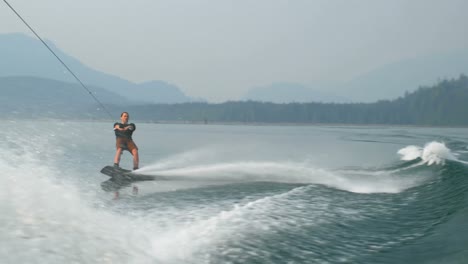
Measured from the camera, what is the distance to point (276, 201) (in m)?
11.1

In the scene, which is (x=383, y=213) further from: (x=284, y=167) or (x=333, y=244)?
(x=284, y=167)

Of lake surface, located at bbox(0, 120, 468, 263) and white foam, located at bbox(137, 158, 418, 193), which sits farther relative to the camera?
white foam, located at bbox(137, 158, 418, 193)

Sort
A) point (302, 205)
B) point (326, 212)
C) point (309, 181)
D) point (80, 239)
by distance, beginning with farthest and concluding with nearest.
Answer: point (309, 181) → point (302, 205) → point (326, 212) → point (80, 239)

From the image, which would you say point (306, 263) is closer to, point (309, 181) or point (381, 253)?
point (381, 253)

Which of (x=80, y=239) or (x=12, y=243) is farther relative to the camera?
(x=80, y=239)

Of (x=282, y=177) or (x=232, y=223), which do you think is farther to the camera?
(x=282, y=177)

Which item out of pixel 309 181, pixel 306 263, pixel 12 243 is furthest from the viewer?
pixel 309 181

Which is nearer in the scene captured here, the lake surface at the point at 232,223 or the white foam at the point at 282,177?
the lake surface at the point at 232,223

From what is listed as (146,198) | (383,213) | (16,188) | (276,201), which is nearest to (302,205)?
(276,201)

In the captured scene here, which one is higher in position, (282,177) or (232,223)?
(232,223)

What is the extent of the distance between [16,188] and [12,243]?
2733 millimetres

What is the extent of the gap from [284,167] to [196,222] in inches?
416

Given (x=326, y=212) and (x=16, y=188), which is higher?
(x=16, y=188)

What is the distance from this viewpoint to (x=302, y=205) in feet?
35.6
